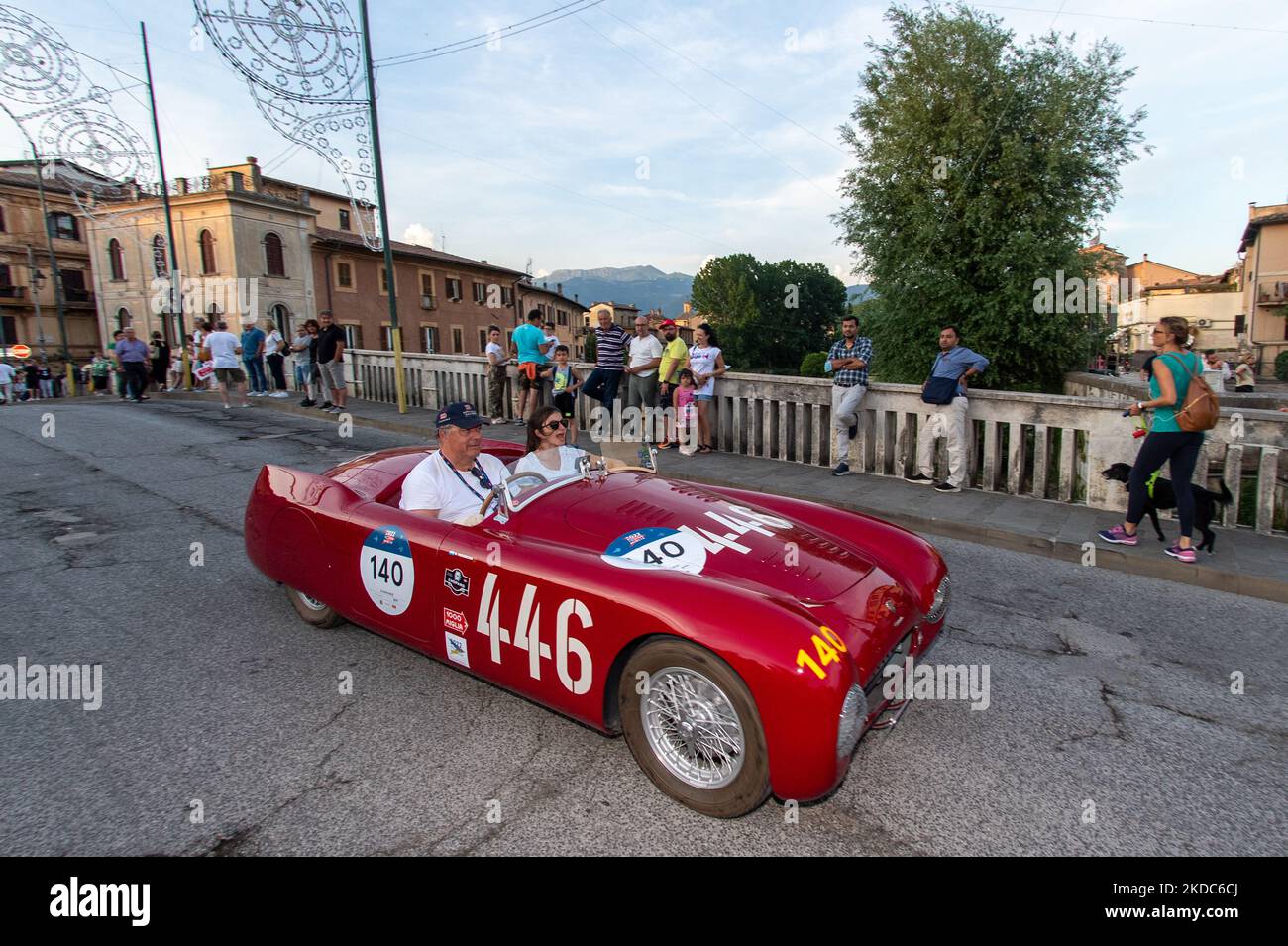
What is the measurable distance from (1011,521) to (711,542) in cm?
444

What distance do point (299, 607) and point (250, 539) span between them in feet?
1.80

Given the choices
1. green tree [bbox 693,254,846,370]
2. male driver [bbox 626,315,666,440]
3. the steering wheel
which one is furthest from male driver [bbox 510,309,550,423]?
green tree [bbox 693,254,846,370]

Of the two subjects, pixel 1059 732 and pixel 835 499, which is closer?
pixel 1059 732

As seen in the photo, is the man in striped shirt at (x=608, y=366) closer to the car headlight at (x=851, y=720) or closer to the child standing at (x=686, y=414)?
the child standing at (x=686, y=414)

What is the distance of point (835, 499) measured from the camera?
24.0ft

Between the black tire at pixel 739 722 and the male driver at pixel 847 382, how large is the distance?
629cm

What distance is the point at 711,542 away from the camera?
321cm

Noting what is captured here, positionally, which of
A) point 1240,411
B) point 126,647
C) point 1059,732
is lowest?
point 1059,732

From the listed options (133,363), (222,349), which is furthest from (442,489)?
(133,363)

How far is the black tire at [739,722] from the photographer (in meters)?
2.42

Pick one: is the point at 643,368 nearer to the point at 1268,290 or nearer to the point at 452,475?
the point at 452,475
